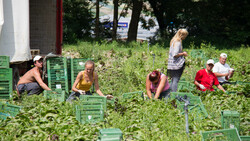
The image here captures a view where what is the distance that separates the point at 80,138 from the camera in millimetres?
4262

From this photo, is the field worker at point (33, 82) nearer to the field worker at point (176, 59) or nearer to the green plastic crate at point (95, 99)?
the green plastic crate at point (95, 99)

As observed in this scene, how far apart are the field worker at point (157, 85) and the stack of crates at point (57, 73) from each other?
6.59ft


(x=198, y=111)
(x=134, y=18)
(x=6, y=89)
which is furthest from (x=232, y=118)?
(x=134, y=18)

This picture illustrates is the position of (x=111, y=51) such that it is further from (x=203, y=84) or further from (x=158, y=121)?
(x=158, y=121)

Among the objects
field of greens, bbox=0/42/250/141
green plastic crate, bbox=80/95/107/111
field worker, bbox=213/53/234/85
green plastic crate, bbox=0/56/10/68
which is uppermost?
green plastic crate, bbox=0/56/10/68

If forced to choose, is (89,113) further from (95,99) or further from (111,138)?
(111,138)

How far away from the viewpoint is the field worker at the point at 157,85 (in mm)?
6281

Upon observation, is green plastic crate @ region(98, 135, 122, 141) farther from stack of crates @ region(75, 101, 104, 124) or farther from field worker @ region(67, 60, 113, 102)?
field worker @ region(67, 60, 113, 102)

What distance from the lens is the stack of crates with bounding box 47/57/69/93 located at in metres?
7.31

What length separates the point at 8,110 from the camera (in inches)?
205

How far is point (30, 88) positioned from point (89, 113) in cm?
217

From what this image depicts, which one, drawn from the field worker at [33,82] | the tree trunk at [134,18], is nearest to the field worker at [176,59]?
the field worker at [33,82]

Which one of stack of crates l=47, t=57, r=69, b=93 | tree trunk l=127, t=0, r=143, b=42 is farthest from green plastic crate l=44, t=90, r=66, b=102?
tree trunk l=127, t=0, r=143, b=42

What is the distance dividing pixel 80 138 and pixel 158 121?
1.27 meters
